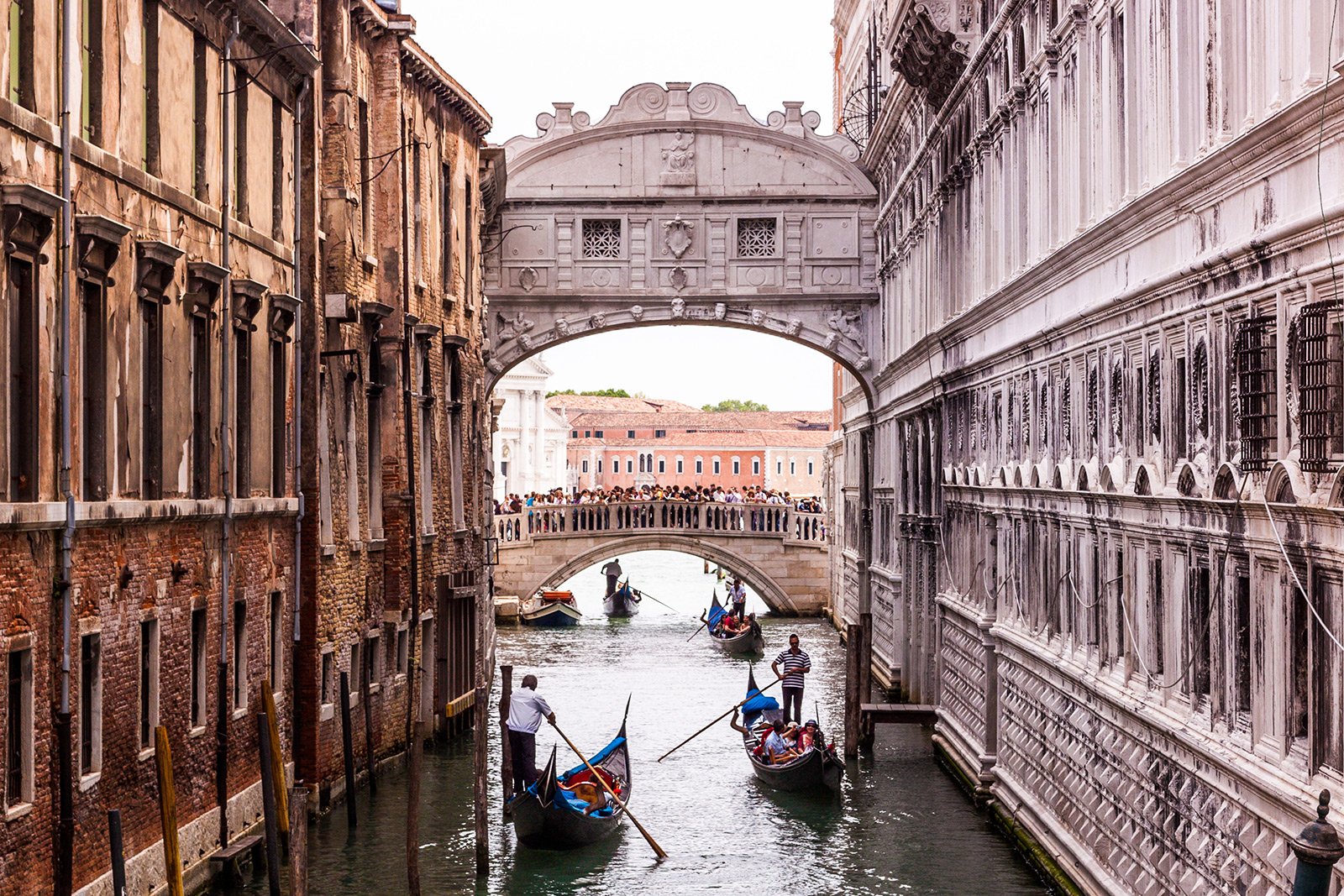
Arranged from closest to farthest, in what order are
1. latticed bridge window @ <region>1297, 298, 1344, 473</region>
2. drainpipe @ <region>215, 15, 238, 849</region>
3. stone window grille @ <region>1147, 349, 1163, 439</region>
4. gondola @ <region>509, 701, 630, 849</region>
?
latticed bridge window @ <region>1297, 298, 1344, 473</region> → stone window grille @ <region>1147, 349, 1163, 439</region> → drainpipe @ <region>215, 15, 238, 849</region> → gondola @ <region>509, 701, 630, 849</region>

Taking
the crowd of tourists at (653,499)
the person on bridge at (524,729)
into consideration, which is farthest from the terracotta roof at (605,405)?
the person on bridge at (524,729)

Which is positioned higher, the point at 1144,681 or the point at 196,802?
the point at 1144,681

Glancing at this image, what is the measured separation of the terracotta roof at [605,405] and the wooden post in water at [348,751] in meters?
80.1

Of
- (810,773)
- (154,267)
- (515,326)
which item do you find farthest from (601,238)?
(154,267)

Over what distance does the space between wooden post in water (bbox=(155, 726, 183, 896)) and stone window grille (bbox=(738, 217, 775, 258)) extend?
15.8m

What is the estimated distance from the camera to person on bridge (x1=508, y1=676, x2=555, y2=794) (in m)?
14.9

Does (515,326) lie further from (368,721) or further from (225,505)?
(225,505)

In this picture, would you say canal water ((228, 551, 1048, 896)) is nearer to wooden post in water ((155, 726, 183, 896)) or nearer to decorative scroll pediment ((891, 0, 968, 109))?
wooden post in water ((155, 726, 183, 896))

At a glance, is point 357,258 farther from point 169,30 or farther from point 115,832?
point 115,832

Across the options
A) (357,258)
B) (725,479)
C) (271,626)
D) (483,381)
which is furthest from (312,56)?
(725,479)

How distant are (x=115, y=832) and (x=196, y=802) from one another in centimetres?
224

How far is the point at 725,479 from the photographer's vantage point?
92.9m

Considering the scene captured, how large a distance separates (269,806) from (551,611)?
82.5 feet

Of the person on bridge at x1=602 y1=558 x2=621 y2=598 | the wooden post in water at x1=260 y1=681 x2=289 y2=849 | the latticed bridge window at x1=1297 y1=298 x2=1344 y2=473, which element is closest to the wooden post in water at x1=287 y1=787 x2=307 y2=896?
the wooden post in water at x1=260 y1=681 x2=289 y2=849
